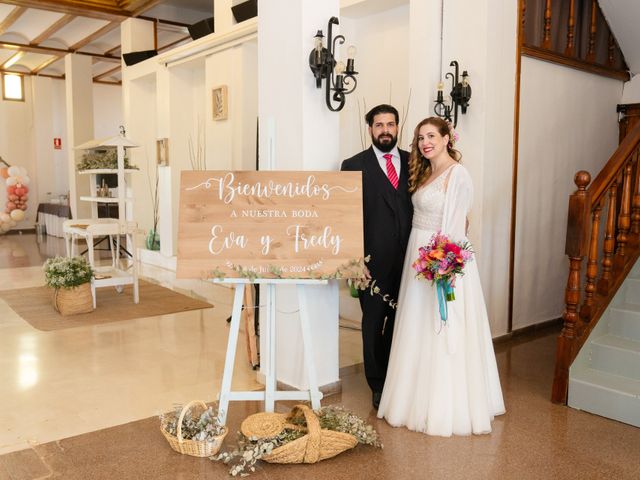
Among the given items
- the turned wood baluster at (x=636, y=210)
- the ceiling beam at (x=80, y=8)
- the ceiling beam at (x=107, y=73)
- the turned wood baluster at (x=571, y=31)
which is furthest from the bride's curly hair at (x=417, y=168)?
the ceiling beam at (x=107, y=73)

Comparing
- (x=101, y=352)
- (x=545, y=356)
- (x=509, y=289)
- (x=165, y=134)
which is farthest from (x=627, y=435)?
(x=165, y=134)

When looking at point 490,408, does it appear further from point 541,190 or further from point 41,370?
point 41,370

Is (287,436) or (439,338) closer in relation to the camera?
(287,436)

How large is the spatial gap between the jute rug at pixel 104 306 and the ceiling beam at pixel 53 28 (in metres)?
5.01

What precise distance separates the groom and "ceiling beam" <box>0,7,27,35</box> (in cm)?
796

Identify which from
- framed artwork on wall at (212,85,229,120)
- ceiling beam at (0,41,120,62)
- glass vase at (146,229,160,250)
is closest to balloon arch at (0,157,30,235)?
ceiling beam at (0,41,120,62)

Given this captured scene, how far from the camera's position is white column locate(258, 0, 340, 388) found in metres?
3.51

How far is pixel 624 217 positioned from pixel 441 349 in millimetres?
1748

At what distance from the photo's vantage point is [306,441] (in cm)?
273

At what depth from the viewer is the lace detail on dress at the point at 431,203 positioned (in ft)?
10.6

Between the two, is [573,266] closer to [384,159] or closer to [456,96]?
[384,159]

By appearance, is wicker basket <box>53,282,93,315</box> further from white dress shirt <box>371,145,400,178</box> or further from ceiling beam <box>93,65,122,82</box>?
ceiling beam <box>93,65,122,82</box>

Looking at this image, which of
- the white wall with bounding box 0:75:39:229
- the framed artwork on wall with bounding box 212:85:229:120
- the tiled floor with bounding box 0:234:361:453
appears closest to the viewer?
the tiled floor with bounding box 0:234:361:453

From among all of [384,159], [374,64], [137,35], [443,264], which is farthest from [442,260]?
[137,35]
